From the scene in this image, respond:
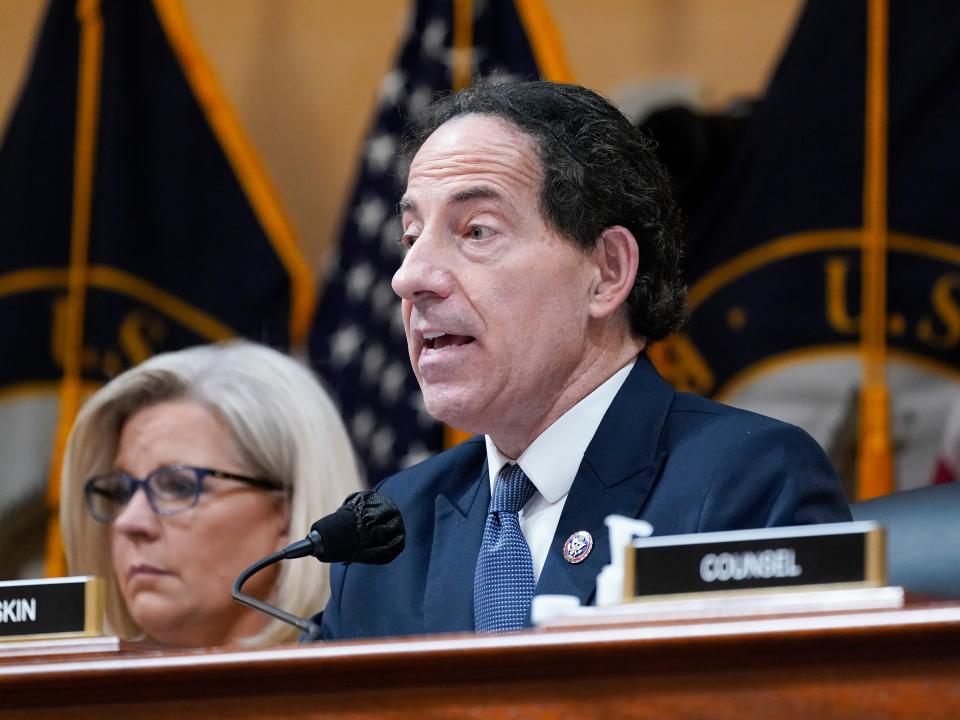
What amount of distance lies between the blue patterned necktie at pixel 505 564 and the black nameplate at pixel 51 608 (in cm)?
53

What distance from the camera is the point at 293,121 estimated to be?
523cm

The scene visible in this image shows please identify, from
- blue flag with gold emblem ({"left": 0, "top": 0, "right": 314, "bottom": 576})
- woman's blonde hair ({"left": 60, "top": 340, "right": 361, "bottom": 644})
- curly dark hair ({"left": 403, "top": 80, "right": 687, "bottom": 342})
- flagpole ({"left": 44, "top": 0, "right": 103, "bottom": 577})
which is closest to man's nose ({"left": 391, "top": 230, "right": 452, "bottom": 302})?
curly dark hair ({"left": 403, "top": 80, "right": 687, "bottom": 342})

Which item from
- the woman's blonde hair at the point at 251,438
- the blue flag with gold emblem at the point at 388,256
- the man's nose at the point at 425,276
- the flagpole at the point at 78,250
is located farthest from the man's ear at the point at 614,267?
the flagpole at the point at 78,250

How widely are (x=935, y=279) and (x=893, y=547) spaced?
1.91 m

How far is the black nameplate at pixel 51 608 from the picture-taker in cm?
190

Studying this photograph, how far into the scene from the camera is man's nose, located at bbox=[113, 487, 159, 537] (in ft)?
→ 11.1

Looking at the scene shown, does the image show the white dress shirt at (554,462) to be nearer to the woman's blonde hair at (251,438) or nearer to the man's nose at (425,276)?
the man's nose at (425,276)

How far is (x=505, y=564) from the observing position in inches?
87.6

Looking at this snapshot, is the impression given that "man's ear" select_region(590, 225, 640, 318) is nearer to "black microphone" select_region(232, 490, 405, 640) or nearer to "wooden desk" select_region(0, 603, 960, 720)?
"black microphone" select_region(232, 490, 405, 640)

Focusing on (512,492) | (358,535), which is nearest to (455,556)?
(512,492)

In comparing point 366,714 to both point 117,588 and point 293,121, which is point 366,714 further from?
point 293,121

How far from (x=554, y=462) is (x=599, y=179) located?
0.43m

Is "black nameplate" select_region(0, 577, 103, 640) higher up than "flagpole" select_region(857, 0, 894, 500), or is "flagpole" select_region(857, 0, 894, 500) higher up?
"flagpole" select_region(857, 0, 894, 500)

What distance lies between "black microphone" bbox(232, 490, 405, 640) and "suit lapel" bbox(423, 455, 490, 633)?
0.44ft
